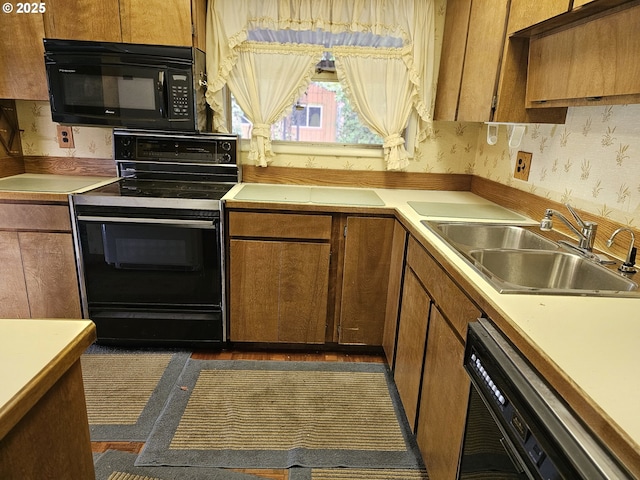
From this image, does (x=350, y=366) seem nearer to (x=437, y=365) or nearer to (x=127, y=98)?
(x=437, y=365)

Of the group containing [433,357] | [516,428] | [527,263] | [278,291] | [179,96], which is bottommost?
[278,291]

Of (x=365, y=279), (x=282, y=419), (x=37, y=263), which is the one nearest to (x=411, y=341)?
(x=365, y=279)

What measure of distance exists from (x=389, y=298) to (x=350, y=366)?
454mm

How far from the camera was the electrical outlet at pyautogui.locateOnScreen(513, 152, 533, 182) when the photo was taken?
2.01m

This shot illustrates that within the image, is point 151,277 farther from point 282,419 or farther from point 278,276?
point 282,419

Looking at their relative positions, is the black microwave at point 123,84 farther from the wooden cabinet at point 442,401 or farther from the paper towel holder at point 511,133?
the wooden cabinet at point 442,401

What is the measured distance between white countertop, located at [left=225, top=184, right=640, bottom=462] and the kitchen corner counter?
84cm

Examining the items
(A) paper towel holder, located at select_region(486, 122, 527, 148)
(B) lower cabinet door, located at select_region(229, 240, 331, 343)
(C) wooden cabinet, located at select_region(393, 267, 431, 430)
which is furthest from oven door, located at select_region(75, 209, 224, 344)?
(A) paper towel holder, located at select_region(486, 122, 527, 148)

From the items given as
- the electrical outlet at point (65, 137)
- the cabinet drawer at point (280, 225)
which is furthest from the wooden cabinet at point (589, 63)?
the electrical outlet at point (65, 137)

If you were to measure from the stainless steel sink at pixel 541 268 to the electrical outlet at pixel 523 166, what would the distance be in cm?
74

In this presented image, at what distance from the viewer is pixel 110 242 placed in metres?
2.10

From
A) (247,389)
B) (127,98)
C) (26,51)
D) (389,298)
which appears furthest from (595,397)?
(26,51)

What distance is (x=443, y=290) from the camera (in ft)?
4.44

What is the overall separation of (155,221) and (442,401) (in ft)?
5.18
